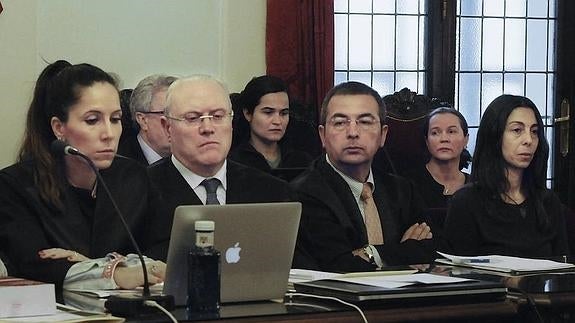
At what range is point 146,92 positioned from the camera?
5371 millimetres

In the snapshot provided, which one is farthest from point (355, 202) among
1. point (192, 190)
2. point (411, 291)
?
point (411, 291)

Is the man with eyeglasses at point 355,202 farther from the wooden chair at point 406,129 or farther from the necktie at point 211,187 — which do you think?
the wooden chair at point 406,129

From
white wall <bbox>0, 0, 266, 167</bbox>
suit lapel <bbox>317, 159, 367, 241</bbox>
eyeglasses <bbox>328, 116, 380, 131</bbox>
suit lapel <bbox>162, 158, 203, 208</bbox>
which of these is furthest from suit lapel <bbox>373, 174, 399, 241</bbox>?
white wall <bbox>0, 0, 266, 167</bbox>

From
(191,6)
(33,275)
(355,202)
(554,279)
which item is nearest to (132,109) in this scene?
(191,6)

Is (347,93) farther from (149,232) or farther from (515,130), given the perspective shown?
(149,232)

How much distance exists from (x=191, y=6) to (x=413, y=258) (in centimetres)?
330

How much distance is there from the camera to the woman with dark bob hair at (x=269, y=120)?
590 cm

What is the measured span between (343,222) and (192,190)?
0.56 m

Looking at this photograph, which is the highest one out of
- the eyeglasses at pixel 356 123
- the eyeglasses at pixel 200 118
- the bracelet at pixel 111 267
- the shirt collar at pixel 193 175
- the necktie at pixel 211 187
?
the eyeglasses at pixel 200 118

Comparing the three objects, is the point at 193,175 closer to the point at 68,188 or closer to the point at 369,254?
the point at 68,188

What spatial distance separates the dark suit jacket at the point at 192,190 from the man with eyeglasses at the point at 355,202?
178 millimetres

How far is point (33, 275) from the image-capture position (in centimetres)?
301

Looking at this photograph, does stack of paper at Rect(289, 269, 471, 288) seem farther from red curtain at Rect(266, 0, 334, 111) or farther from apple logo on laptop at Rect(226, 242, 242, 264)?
red curtain at Rect(266, 0, 334, 111)

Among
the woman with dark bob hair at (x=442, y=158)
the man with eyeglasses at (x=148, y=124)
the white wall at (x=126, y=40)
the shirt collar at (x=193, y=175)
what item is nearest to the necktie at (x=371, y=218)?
the shirt collar at (x=193, y=175)
